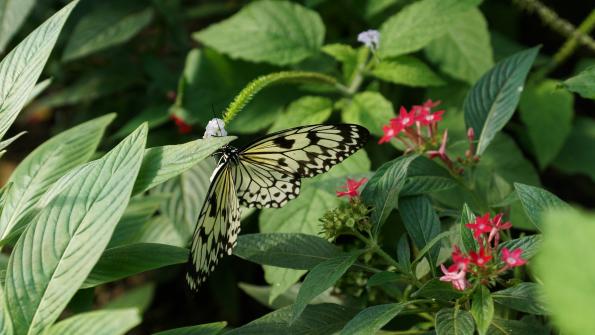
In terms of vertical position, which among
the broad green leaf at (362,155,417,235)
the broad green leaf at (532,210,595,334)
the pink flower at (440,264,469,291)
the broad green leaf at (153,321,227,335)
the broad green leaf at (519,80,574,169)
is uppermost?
the broad green leaf at (532,210,595,334)

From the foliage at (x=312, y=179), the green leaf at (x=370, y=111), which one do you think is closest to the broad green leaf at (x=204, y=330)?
the foliage at (x=312, y=179)

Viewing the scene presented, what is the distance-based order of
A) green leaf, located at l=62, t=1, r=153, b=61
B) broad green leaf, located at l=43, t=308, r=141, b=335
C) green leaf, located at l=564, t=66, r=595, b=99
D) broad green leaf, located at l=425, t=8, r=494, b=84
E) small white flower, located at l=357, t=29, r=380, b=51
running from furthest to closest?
green leaf, located at l=62, t=1, r=153, b=61 < broad green leaf, located at l=425, t=8, r=494, b=84 < small white flower, located at l=357, t=29, r=380, b=51 < green leaf, located at l=564, t=66, r=595, b=99 < broad green leaf, located at l=43, t=308, r=141, b=335

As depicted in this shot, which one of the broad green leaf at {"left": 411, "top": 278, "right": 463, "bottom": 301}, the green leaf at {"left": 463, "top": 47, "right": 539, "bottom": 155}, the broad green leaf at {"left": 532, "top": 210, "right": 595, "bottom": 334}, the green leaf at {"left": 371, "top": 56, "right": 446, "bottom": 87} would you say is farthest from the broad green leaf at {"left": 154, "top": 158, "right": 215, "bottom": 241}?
the broad green leaf at {"left": 532, "top": 210, "right": 595, "bottom": 334}

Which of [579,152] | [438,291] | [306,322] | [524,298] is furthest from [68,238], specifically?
[579,152]

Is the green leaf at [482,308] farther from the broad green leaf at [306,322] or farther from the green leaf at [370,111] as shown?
the green leaf at [370,111]

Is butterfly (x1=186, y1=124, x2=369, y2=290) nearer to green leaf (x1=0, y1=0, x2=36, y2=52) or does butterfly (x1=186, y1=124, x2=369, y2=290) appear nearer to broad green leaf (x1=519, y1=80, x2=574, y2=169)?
broad green leaf (x1=519, y1=80, x2=574, y2=169)

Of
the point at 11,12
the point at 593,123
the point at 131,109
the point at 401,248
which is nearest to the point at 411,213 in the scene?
the point at 401,248
